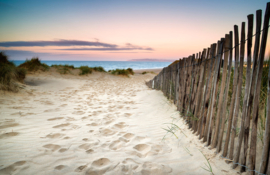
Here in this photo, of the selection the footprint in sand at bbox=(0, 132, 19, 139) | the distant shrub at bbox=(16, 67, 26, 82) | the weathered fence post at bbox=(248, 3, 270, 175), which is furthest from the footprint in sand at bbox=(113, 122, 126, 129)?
the distant shrub at bbox=(16, 67, 26, 82)

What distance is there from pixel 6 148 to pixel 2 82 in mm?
3622

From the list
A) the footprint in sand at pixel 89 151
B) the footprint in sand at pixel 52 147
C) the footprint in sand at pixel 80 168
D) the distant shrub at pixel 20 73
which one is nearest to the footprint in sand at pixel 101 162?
the footprint in sand at pixel 80 168

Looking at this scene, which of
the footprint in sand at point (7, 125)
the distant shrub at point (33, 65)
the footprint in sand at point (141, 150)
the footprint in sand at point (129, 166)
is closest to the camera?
the footprint in sand at point (129, 166)

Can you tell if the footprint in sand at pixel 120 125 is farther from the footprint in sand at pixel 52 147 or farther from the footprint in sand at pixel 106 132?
the footprint in sand at pixel 52 147

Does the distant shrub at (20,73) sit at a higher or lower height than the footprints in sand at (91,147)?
higher

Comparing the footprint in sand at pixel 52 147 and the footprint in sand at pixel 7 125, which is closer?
the footprint in sand at pixel 52 147

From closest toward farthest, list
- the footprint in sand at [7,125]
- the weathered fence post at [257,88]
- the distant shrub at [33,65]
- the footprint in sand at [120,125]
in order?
the weathered fence post at [257,88]
the footprint in sand at [7,125]
the footprint in sand at [120,125]
the distant shrub at [33,65]

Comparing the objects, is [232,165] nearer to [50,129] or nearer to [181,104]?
[181,104]

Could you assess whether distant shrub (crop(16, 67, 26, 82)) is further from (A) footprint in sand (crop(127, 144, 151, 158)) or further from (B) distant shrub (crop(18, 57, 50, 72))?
(A) footprint in sand (crop(127, 144, 151, 158))

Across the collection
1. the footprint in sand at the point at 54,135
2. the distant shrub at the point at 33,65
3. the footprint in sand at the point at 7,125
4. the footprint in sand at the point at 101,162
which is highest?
the distant shrub at the point at 33,65

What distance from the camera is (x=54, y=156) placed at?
5.85 ft

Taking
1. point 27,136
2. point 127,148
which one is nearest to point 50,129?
point 27,136

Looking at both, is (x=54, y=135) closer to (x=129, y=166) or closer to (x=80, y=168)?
(x=80, y=168)

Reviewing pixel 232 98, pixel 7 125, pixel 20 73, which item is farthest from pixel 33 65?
pixel 232 98
